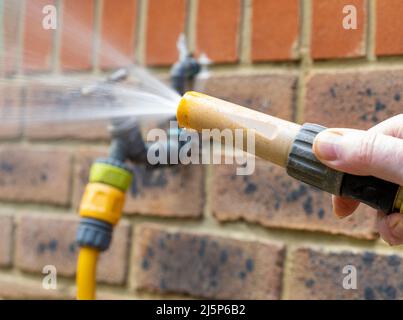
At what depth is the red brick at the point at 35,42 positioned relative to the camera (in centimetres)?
100

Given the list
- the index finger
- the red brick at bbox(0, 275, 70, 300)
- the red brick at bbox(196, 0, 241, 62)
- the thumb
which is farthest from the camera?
the red brick at bbox(0, 275, 70, 300)

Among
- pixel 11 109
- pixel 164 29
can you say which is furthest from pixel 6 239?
pixel 164 29

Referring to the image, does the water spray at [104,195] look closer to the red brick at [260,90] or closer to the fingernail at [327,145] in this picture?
the red brick at [260,90]

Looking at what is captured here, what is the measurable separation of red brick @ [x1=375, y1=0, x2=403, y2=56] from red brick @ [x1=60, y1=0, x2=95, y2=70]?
0.44 meters

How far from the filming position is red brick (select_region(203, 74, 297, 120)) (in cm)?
78

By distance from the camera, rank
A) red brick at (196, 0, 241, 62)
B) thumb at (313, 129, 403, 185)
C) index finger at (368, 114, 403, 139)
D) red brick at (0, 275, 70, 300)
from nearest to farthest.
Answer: thumb at (313, 129, 403, 185) < index finger at (368, 114, 403, 139) < red brick at (196, 0, 241, 62) < red brick at (0, 275, 70, 300)

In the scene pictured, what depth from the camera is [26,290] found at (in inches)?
37.9

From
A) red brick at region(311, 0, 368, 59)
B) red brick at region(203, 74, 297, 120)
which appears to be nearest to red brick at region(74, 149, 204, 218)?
red brick at region(203, 74, 297, 120)

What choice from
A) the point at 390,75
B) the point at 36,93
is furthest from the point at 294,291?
the point at 36,93

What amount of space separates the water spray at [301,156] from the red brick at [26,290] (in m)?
0.51

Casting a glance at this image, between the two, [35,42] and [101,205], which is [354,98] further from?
[35,42]

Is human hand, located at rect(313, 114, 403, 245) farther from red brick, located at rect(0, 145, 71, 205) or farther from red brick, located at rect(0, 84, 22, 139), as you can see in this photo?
red brick, located at rect(0, 84, 22, 139)

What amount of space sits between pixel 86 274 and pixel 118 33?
1.18 feet

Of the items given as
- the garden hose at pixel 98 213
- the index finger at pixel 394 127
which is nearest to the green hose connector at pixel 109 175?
the garden hose at pixel 98 213
